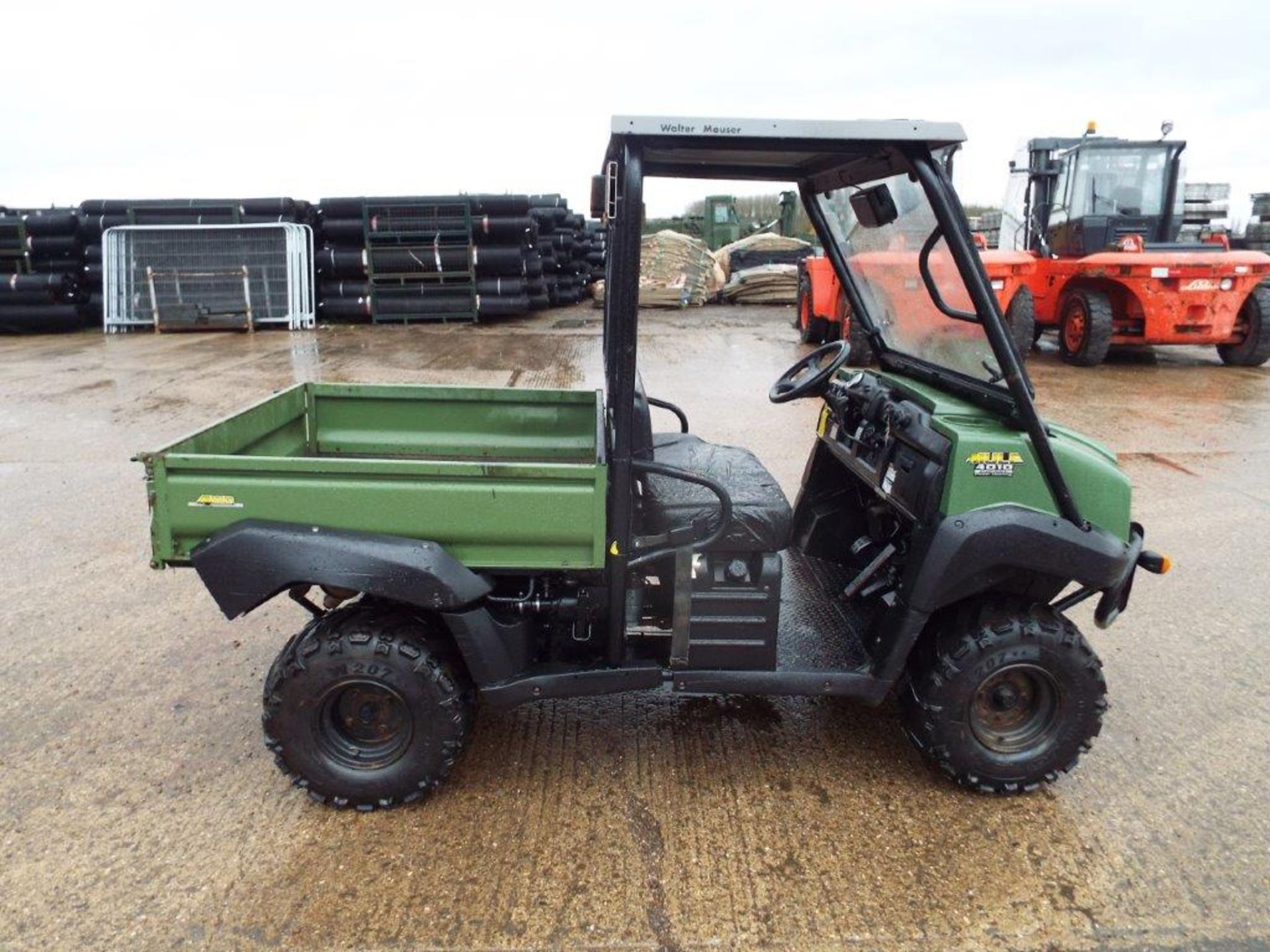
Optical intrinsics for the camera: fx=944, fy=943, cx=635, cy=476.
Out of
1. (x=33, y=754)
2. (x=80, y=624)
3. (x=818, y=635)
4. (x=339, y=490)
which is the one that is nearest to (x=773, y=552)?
(x=818, y=635)

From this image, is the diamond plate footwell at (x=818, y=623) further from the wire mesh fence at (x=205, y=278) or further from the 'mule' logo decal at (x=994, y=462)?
the wire mesh fence at (x=205, y=278)

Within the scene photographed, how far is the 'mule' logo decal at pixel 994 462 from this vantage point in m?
2.48

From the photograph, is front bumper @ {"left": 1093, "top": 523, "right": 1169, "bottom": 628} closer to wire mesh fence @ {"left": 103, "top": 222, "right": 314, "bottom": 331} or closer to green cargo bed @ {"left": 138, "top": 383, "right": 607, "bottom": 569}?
green cargo bed @ {"left": 138, "top": 383, "right": 607, "bottom": 569}

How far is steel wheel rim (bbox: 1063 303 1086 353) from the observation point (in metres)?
10.1

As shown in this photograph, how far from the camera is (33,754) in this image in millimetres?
2854

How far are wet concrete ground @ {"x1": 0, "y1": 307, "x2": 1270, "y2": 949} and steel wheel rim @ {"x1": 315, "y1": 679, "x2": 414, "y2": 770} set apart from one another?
160mm

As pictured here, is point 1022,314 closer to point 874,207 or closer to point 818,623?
point 874,207

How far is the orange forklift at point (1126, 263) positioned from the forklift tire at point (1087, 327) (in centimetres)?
1

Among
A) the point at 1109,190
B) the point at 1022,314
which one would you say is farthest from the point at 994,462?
the point at 1109,190

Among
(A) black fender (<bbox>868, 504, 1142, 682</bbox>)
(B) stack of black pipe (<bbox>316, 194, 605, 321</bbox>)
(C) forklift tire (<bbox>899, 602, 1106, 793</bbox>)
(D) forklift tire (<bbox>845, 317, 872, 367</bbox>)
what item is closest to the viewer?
(A) black fender (<bbox>868, 504, 1142, 682</bbox>)

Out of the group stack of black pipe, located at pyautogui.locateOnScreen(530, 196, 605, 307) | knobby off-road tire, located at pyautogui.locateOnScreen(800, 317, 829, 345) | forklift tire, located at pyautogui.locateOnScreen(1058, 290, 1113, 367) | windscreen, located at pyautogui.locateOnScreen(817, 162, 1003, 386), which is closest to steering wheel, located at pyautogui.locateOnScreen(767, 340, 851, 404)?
windscreen, located at pyautogui.locateOnScreen(817, 162, 1003, 386)

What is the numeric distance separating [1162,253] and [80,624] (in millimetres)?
10382

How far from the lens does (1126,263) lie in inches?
376

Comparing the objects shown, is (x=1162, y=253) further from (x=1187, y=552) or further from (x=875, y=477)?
(x=875, y=477)
